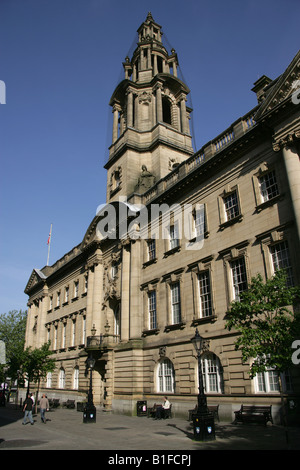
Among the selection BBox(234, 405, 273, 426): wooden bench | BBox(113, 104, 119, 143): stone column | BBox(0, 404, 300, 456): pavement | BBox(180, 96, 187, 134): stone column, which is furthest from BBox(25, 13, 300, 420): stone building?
BBox(0, 404, 300, 456): pavement

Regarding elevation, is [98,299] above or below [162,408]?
above

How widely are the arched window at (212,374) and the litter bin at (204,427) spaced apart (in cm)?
699

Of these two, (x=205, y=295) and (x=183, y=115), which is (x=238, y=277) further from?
(x=183, y=115)

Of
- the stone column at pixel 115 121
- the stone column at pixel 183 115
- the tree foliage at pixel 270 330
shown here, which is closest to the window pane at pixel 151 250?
the tree foliage at pixel 270 330

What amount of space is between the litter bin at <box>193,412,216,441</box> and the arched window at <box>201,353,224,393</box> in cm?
699

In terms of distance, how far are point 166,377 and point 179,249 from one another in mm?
8906

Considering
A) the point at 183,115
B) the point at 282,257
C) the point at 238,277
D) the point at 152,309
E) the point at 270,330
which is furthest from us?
the point at 183,115

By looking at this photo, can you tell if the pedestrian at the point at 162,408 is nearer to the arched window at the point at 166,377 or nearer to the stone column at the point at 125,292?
the arched window at the point at 166,377

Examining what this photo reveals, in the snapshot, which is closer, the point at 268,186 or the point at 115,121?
the point at 268,186

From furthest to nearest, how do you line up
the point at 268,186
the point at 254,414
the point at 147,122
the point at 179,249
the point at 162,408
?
the point at 147,122, the point at 179,249, the point at 162,408, the point at 268,186, the point at 254,414

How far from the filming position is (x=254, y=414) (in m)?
16.8

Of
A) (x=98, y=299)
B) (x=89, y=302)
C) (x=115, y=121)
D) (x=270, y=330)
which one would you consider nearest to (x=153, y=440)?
(x=270, y=330)

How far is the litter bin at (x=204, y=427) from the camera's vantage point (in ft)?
43.0

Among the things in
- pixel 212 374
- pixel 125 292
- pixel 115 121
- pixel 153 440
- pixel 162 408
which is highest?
pixel 115 121
